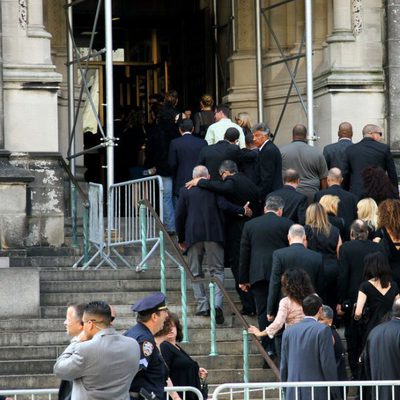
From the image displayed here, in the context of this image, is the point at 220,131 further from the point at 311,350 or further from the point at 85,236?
the point at 311,350

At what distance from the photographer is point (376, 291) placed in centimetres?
1781

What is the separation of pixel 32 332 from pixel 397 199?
4.01m

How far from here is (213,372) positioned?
741 inches

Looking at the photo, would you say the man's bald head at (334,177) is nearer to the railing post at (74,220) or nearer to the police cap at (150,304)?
the railing post at (74,220)

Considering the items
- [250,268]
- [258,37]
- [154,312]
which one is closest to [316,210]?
[250,268]

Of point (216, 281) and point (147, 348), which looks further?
point (216, 281)

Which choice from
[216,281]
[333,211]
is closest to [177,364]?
[216,281]

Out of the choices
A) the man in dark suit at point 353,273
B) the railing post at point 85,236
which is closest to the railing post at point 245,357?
the man in dark suit at point 353,273

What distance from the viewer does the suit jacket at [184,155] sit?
22.3 metres

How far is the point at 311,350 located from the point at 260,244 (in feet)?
10.9

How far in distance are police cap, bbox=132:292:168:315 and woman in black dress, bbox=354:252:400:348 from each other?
157 inches

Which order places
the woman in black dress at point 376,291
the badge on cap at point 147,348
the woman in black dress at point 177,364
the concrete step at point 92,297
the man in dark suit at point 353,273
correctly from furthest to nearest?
the concrete step at point 92,297, the man in dark suit at point 353,273, the woman in black dress at point 376,291, the woman in black dress at point 177,364, the badge on cap at point 147,348

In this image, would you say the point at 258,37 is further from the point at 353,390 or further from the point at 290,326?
the point at 290,326

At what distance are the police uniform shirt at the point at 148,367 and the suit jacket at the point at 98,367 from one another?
0.60 meters
